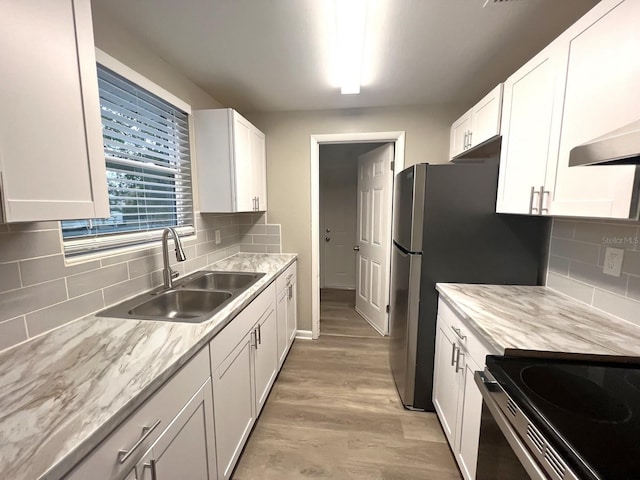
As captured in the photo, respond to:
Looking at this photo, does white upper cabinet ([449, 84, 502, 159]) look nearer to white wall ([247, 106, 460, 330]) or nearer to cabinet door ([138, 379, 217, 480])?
white wall ([247, 106, 460, 330])

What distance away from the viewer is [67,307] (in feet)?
3.61

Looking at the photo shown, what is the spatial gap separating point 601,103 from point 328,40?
1315 mm

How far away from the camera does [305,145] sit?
8.62 ft

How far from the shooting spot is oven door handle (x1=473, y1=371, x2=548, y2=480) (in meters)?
0.68

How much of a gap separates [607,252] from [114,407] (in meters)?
2.03

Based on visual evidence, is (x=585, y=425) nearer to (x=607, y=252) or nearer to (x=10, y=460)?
(x=607, y=252)

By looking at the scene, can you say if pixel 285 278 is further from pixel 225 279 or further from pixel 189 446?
pixel 189 446

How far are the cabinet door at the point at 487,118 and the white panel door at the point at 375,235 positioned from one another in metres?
0.84

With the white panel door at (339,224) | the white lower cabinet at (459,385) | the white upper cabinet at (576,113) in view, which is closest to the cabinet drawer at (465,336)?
the white lower cabinet at (459,385)

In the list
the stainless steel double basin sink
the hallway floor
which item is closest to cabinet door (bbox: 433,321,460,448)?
the hallway floor

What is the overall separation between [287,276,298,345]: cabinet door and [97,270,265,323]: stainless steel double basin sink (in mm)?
705

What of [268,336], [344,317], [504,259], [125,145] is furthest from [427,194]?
[344,317]

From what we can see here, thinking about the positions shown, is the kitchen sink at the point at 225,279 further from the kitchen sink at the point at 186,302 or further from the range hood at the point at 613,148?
the range hood at the point at 613,148

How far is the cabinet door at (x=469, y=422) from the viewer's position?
1146mm
